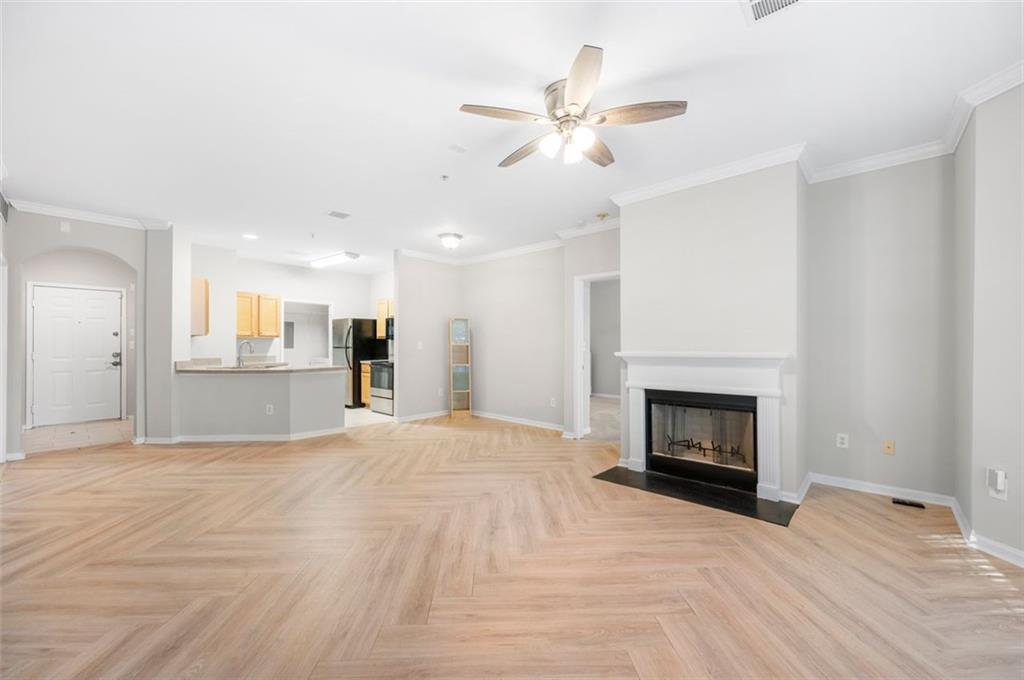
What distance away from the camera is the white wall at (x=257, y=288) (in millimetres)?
6191

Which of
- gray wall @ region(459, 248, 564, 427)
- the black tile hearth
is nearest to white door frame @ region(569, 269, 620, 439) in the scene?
gray wall @ region(459, 248, 564, 427)

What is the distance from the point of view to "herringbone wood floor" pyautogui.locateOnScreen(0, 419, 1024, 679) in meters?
1.61

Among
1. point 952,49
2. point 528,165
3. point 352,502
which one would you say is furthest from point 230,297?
point 952,49

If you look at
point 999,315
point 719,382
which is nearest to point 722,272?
point 719,382

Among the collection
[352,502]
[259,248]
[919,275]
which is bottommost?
[352,502]

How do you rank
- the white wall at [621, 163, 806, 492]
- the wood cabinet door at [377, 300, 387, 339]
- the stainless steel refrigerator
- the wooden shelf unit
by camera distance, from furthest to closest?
the wood cabinet door at [377, 300, 387, 339] < the stainless steel refrigerator < the wooden shelf unit < the white wall at [621, 163, 806, 492]

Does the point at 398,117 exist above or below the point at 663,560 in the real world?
above

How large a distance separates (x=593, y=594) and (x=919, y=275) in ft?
11.5

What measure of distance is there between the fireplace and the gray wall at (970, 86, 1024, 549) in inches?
48.7

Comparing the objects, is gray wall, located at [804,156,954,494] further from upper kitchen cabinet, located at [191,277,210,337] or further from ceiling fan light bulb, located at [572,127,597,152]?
upper kitchen cabinet, located at [191,277,210,337]

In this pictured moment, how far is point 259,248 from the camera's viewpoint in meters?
6.36

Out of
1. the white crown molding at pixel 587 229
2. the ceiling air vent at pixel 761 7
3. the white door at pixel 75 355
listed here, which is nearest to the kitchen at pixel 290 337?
the white door at pixel 75 355

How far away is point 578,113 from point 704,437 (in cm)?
296

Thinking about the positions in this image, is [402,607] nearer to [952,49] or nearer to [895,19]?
[895,19]
